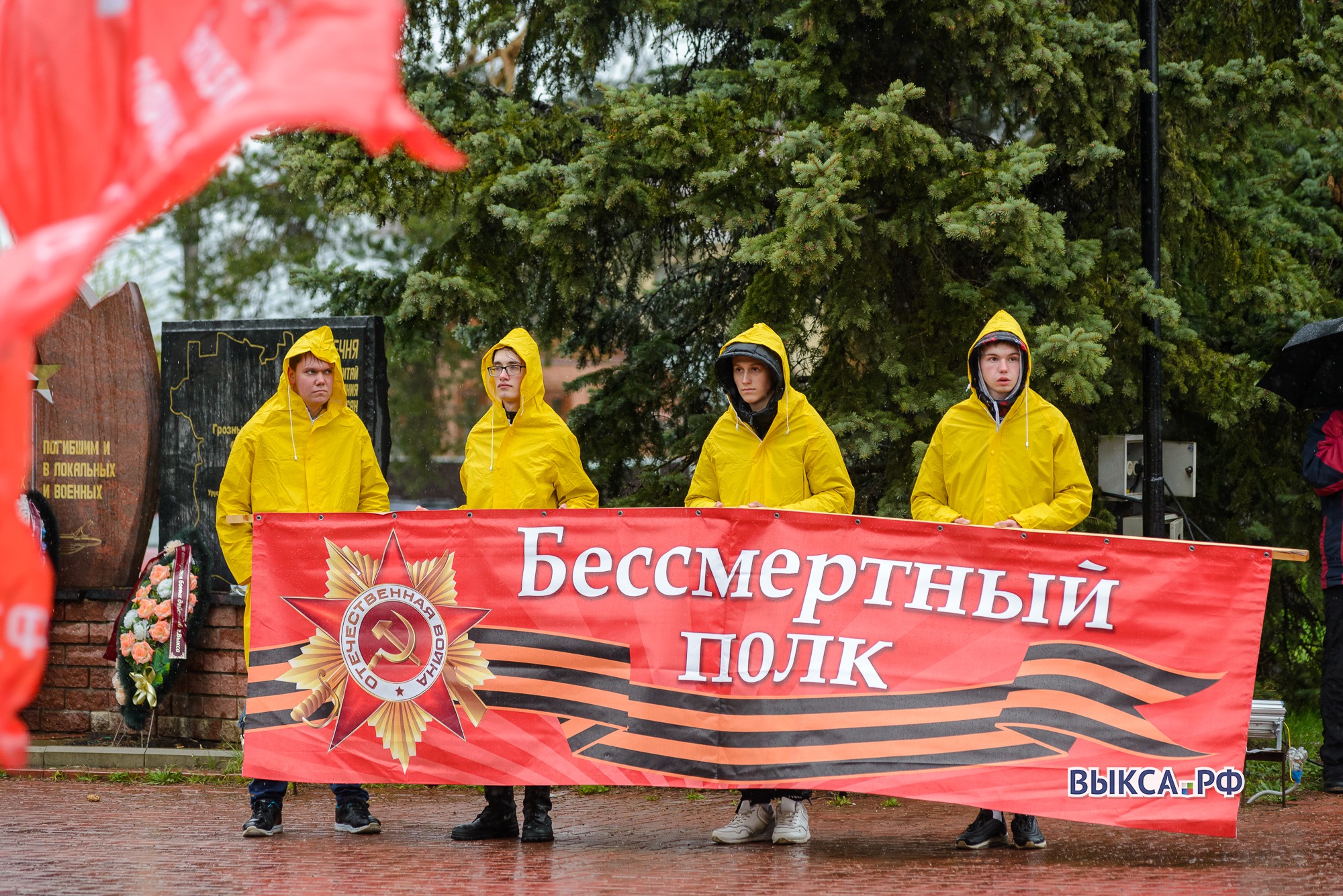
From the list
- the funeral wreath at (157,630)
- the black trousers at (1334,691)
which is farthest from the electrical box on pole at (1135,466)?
the funeral wreath at (157,630)

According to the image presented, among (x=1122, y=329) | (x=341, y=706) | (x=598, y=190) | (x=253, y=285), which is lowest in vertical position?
(x=341, y=706)

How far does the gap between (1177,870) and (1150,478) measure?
4.24 metres

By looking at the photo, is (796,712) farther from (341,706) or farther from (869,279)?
(869,279)

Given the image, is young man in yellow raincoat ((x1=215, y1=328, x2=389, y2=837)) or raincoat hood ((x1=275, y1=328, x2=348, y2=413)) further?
raincoat hood ((x1=275, y1=328, x2=348, y2=413))

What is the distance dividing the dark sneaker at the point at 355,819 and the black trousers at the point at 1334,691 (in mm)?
5331

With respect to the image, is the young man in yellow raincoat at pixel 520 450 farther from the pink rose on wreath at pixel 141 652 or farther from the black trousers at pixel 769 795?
the pink rose on wreath at pixel 141 652

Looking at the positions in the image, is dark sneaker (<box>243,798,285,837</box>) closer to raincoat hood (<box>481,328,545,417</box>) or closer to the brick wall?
raincoat hood (<box>481,328,545,417</box>)

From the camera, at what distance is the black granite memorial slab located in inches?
389

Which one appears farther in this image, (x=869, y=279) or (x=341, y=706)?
(x=869, y=279)

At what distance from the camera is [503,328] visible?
1012cm

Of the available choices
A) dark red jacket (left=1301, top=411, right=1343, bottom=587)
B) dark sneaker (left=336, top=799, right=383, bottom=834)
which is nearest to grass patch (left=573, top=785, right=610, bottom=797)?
dark sneaker (left=336, top=799, right=383, bottom=834)

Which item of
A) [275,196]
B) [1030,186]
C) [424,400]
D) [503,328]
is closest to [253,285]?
[275,196]

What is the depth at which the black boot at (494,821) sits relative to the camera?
6.64 meters

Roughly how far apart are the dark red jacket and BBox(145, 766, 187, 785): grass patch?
23.7 feet
